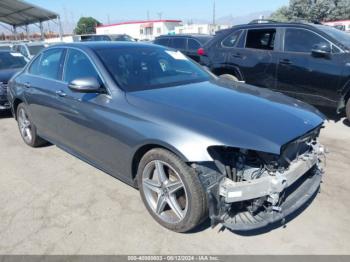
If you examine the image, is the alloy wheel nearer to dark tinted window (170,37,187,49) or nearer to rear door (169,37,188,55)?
rear door (169,37,188,55)

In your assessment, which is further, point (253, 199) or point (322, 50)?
point (322, 50)

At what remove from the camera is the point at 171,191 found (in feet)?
9.87

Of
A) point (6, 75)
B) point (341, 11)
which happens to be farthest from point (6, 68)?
point (341, 11)

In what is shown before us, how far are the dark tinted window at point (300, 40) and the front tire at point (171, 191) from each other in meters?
4.74

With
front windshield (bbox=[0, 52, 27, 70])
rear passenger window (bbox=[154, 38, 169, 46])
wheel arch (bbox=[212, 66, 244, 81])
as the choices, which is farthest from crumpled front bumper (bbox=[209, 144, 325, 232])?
rear passenger window (bbox=[154, 38, 169, 46])

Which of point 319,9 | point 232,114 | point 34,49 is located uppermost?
point 319,9

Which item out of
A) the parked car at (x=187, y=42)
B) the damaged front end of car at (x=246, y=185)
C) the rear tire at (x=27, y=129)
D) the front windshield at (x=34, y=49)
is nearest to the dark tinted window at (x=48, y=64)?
the rear tire at (x=27, y=129)

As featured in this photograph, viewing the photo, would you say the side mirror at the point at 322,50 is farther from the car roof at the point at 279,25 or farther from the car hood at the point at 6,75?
the car hood at the point at 6,75

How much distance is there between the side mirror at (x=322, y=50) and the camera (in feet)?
20.1

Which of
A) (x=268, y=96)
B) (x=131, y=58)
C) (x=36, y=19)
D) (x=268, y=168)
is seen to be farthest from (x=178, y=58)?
(x=36, y=19)

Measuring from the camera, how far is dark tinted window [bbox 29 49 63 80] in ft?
14.6

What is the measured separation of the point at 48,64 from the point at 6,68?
16.0 ft

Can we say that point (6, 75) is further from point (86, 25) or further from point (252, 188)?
point (86, 25)

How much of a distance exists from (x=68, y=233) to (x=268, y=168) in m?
1.92
